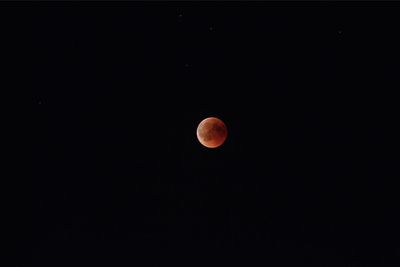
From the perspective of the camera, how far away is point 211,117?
22.6ft

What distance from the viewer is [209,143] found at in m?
5.34

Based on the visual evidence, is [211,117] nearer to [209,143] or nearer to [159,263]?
[209,143]

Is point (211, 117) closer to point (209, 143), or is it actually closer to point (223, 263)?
point (209, 143)

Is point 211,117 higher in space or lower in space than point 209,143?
higher

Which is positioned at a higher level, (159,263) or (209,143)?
(209,143)

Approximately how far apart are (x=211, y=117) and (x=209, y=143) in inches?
63.6

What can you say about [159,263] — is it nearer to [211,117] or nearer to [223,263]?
[223,263]

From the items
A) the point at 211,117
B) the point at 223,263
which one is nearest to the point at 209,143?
the point at 211,117

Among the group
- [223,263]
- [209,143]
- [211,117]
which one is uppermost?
[211,117]

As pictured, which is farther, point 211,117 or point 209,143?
point 211,117

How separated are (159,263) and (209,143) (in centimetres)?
289

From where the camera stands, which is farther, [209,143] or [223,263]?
[223,263]

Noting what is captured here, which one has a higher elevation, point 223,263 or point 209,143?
point 209,143

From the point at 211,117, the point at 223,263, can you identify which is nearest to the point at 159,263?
the point at 223,263
